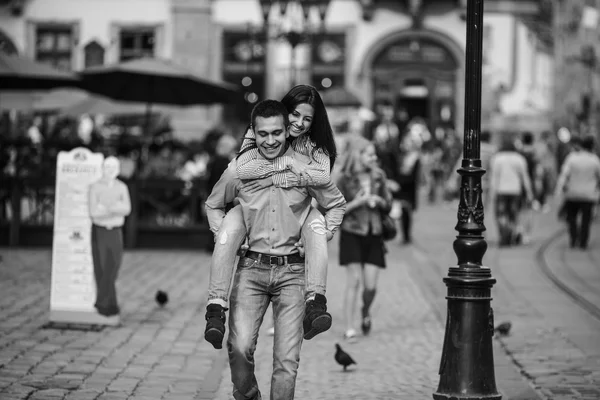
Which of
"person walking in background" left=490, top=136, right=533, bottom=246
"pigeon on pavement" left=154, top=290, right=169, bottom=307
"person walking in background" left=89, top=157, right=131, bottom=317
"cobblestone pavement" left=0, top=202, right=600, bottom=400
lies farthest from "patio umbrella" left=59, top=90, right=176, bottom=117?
"person walking in background" left=89, top=157, right=131, bottom=317

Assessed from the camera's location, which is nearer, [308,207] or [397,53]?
[308,207]

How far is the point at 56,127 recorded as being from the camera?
28.5m

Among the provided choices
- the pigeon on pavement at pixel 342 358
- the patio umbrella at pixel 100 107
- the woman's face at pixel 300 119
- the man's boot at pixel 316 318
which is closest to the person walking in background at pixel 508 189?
the patio umbrella at pixel 100 107

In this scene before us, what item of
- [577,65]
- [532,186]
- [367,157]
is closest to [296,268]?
[367,157]

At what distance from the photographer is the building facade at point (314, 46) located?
117 feet

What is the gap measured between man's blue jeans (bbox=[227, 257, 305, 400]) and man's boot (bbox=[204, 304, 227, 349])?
15cm

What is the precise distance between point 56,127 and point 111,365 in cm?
2016

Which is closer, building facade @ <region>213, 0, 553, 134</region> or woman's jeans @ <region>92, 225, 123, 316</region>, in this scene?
woman's jeans @ <region>92, 225, 123, 316</region>

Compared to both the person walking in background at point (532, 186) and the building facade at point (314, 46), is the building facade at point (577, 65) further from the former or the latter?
the person walking in background at point (532, 186)

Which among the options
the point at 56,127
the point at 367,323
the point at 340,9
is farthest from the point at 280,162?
the point at 340,9

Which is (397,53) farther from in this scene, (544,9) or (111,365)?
(111,365)

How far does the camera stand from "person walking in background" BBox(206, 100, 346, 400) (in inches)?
239

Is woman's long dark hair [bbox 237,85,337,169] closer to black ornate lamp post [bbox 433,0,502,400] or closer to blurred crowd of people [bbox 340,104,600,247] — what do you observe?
black ornate lamp post [bbox 433,0,502,400]

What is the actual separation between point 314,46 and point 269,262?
29585mm
